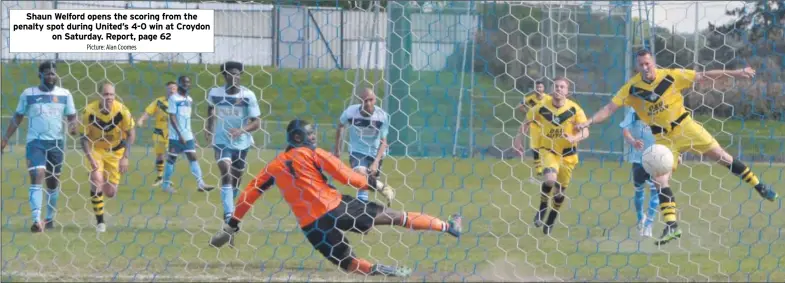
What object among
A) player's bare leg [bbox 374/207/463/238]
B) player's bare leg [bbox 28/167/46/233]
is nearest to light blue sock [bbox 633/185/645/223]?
player's bare leg [bbox 374/207/463/238]

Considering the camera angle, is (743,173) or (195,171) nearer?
(743,173)

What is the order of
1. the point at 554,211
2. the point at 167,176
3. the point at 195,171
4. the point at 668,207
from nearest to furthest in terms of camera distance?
the point at 668,207 → the point at 554,211 → the point at 195,171 → the point at 167,176

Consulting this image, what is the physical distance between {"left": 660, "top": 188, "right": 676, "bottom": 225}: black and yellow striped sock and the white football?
29 cm

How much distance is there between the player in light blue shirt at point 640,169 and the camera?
32.2 ft

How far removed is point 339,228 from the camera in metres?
7.30

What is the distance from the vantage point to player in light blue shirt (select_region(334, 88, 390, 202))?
10.8 metres

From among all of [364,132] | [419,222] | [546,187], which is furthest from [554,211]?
[419,222]

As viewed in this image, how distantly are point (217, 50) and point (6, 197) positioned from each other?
5092 mm

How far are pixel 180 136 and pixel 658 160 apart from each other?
713 centimetres

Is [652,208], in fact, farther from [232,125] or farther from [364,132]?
[232,125]

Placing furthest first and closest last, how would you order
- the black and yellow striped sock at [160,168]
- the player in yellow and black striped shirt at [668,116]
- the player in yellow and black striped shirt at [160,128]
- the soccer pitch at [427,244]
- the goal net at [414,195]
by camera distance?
the black and yellow striped sock at [160,168] < the player in yellow and black striped shirt at [160,128] < the player in yellow and black striped shirt at [668,116] < the goal net at [414,195] < the soccer pitch at [427,244]
